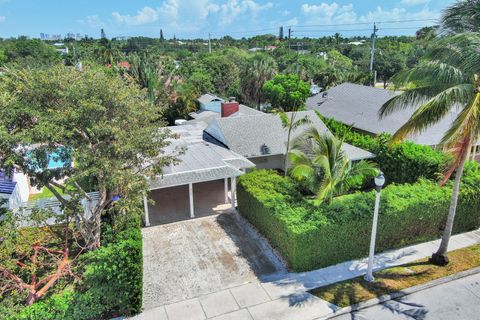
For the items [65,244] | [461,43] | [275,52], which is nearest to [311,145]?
[461,43]

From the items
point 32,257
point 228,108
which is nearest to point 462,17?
point 32,257

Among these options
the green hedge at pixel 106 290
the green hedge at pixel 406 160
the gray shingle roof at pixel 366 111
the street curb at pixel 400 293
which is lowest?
the street curb at pixel 400 293

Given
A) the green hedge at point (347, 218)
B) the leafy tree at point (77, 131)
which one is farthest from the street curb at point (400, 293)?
the leafy tree at point (77, 131)

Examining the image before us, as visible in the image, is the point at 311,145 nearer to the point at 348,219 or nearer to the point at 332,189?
the point at 332,189

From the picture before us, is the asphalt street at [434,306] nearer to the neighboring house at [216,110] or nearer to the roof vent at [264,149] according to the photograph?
the roof vent at [264,149]

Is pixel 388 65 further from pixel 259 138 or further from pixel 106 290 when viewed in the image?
pixel 106 290

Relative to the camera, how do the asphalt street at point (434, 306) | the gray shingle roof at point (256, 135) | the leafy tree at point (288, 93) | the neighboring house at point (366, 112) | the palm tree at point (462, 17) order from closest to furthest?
the asphalt street at point (434, 306) < the palm tree at point (462, 17) < the gray shingle roof at point (256, 135) < the neighboring house at point (366, 112) < the leafy tree at point (288, 93)
